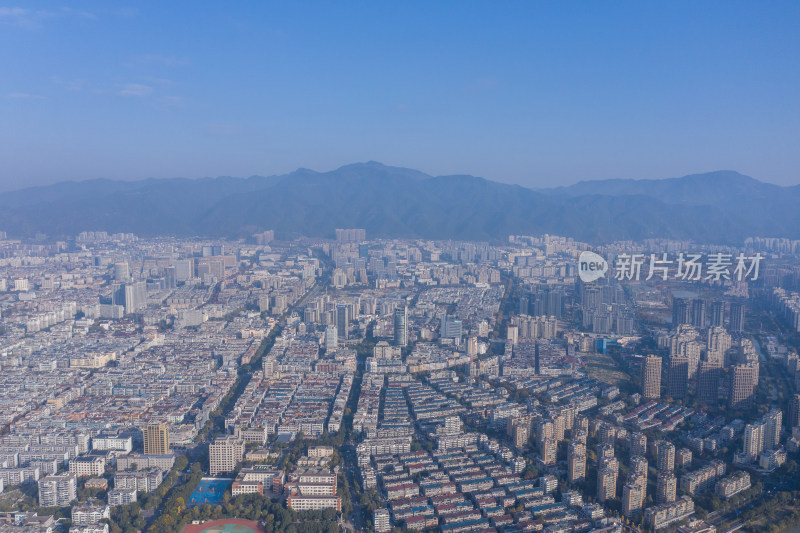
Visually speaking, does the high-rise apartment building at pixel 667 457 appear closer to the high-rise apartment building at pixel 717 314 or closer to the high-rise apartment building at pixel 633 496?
the high-rise apartment building at pixel 633 496

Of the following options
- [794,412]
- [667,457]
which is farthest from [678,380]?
[667,457]

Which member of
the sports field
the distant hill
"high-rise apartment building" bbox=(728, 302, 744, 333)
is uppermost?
the distant hill

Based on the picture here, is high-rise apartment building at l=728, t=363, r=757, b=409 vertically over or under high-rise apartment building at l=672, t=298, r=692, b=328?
under

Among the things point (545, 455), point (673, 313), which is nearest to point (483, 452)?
point (545, 455)

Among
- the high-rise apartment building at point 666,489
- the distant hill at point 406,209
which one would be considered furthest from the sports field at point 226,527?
the distant hill at point 406,209

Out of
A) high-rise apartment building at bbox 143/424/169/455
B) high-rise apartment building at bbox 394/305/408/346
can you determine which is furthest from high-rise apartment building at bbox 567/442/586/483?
high-rise apartment building at bbox 394/305/408/346

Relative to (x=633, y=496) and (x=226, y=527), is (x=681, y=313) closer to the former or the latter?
(x=633, y=496)

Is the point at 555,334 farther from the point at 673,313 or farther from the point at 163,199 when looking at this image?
the point at 163,199

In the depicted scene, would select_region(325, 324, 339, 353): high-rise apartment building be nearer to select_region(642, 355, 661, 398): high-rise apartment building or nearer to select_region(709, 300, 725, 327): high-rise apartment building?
select_region(642, 355, 661, 398): high-rise apartment building
